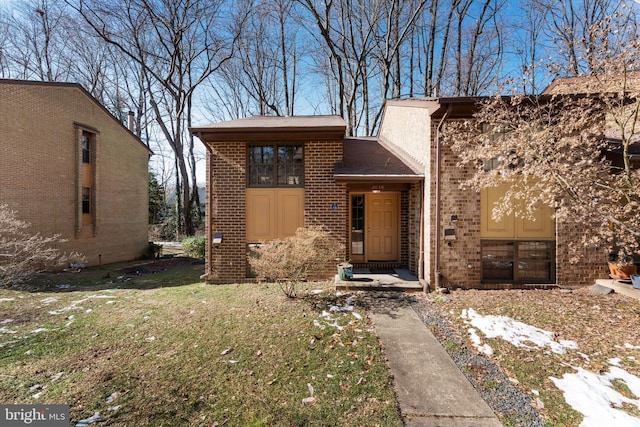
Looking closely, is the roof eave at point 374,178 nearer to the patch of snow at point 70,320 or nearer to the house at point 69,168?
the patch of snow at point 70,320

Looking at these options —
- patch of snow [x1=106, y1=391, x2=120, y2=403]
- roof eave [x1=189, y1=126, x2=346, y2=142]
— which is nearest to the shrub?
roof eave [x1=189, y1=126, x2=346, y2=142]

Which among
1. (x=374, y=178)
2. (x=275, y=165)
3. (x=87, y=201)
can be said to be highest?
(x=275, y=165)

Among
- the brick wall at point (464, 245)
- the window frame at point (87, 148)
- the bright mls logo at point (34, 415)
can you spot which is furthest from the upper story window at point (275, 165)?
the window frame at point (87, 148)

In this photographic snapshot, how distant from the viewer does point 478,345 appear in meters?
4.13

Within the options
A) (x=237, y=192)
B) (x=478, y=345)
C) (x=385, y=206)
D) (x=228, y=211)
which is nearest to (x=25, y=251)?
(x=228, y=211)

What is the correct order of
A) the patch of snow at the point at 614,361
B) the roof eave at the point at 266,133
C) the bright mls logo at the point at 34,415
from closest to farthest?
the bright mls logo at the point at 34,415
the patch of snow at the point at 614,361
the roof eave at the point at 266,133

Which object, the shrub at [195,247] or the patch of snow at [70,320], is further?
the shrub at [195,247]

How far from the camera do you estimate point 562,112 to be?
5.63m

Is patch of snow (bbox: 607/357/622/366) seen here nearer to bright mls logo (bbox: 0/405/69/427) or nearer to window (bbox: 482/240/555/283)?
window (bbox: 482/240/555/283)

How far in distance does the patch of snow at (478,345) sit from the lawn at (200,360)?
1.66m

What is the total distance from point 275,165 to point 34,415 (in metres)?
6.27

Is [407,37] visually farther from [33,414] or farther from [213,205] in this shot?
[33,414]

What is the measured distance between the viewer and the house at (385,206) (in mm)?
6516

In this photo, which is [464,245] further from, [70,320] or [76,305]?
[76,305]
